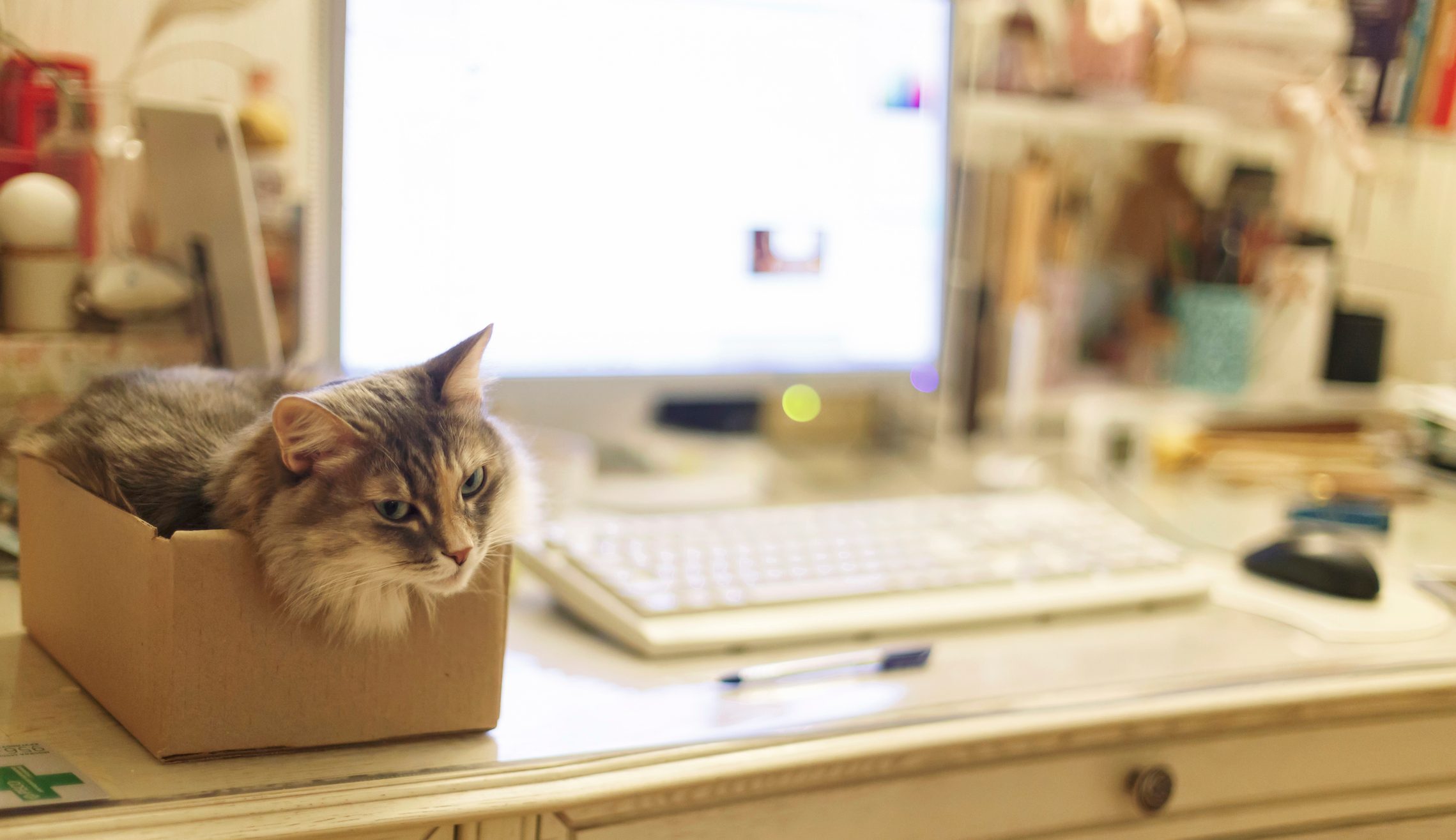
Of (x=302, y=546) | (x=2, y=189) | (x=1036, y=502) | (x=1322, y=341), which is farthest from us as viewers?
(x=1322, y=341)

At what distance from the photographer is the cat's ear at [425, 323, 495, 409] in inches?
23.7

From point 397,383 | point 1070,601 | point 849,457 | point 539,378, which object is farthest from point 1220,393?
point 397,383

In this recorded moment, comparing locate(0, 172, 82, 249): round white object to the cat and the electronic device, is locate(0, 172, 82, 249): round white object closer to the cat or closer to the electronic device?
the electronic device

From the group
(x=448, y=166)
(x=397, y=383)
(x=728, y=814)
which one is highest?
(x=448, y=166)

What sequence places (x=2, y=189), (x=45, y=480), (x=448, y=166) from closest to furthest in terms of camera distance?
(x=45, y=480) < (x=2, y=189) < (x=448, y=166)

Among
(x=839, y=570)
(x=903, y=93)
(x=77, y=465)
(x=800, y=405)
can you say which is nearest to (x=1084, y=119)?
(x=903, y=93)

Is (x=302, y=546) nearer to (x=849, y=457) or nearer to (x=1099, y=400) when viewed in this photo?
(x=849, y=457)

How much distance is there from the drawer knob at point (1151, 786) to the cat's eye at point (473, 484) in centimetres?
45

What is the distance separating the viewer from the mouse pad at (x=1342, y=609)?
2.79 ft

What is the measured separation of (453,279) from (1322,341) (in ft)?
3.73

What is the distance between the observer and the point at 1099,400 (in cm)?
134

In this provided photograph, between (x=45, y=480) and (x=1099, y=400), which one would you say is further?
(x=1099, y=400)

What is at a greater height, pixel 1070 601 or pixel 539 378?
pixel 539 378

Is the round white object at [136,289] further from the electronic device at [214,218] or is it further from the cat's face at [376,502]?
the cat's face at [376,502]
